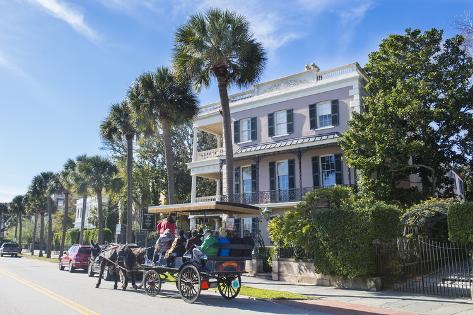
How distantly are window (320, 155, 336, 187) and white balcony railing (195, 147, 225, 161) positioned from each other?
766cm

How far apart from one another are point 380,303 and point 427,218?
7.90m

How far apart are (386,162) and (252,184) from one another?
405 inches

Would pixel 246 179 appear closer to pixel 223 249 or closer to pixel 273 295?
pixel 273 295

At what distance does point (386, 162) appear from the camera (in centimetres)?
2306

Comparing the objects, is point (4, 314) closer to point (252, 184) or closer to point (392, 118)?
point (392, 118)

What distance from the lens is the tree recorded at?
2281 cm

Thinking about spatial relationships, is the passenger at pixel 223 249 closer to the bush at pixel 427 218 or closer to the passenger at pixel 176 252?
the passenger at pixel 176 252

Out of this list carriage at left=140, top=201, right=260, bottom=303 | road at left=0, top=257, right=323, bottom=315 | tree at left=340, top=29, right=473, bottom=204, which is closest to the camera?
road at left=0, top=257, right=323, bottom=315

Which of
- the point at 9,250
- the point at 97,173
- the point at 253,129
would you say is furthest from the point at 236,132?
the point at 9,250

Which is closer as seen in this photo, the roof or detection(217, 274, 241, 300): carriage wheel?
detection(217, 274, 241, 300): carriage wheel

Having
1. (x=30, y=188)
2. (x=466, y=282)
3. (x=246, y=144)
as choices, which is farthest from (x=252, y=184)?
(x=30, y=188)

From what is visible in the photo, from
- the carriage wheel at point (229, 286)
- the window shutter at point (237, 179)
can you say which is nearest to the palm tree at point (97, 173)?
the window shutter at point (237, 179)

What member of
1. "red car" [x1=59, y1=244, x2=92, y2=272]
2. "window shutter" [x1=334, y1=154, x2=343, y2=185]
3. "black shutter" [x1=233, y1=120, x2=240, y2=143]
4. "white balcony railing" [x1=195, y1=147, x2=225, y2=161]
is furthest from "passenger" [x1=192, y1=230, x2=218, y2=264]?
"black shutter" [x1=233, y1=120, x2=240, y2=143]

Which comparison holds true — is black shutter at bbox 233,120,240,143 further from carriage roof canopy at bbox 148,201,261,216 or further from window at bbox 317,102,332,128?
carriage roof canopy at bbox 148,201,261,216
